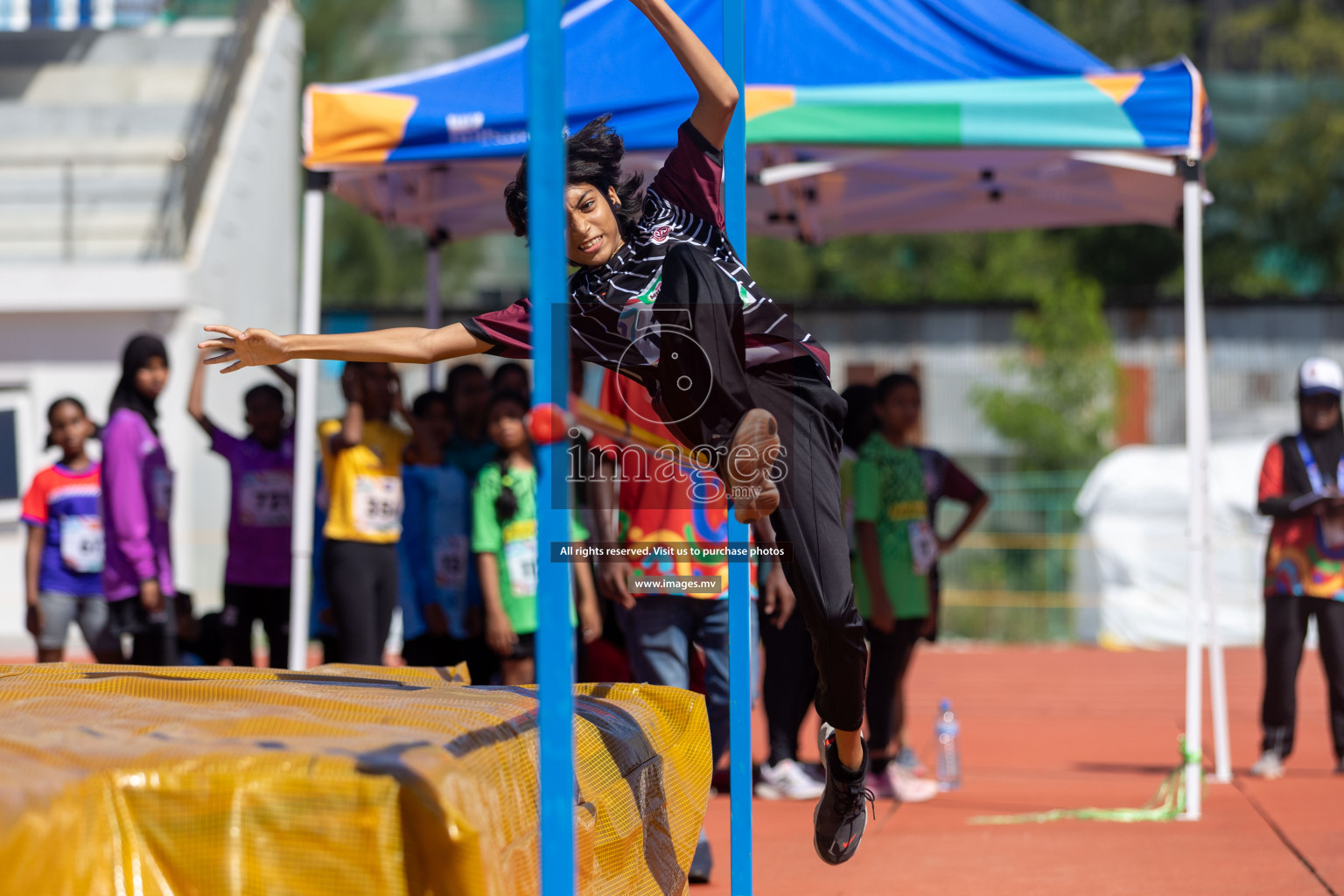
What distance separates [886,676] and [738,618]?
202 centimetres

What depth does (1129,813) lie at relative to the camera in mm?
5066

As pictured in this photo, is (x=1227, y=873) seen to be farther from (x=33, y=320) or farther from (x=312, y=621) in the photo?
(x=33, y=320)

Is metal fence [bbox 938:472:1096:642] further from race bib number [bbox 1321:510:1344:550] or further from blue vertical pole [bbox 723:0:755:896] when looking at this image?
blue vertical pole [bbox 723:0:755:896]

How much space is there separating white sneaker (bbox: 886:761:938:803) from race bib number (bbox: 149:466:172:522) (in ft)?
10.7

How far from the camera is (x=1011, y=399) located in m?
16.0

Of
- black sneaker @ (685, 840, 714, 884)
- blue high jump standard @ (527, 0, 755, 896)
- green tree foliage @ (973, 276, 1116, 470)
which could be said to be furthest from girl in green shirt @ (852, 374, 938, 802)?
green tree foliage @ (973, 276, 1116, 470)

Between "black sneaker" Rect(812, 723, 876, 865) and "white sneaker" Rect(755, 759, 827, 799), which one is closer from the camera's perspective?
"black sneaker" Rect(812, 723, 876, 865)

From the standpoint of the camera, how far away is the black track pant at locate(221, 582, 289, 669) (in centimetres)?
618

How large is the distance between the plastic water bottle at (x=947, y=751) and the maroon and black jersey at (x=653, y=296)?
119 inches

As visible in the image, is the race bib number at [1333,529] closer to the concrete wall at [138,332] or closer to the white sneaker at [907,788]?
the white sneaker at [907,788]

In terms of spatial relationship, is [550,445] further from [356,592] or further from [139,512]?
[139,512]

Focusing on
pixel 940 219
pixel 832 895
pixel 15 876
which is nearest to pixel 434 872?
pixel 15 876

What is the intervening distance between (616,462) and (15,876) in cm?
298

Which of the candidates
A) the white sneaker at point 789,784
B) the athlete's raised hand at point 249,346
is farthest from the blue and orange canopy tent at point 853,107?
the athlete's raised hand at point 249,346
